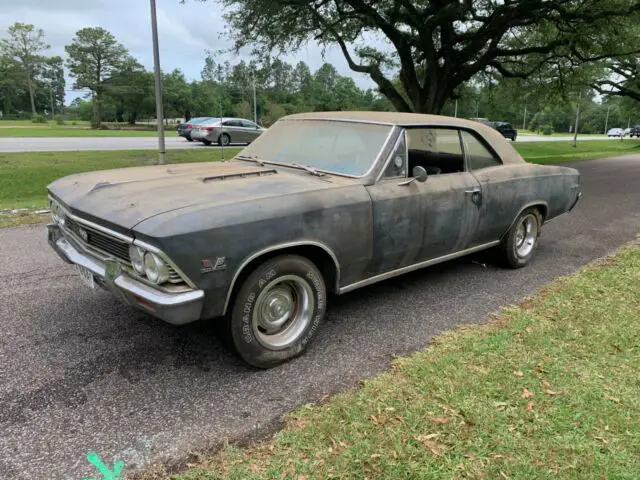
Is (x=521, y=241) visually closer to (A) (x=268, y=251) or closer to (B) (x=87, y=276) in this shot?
(A) (x=268, y=251)

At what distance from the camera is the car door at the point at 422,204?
3805 millimetres

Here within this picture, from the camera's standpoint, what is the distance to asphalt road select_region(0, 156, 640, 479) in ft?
8.39

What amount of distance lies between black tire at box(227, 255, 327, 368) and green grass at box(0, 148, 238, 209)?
270 inches

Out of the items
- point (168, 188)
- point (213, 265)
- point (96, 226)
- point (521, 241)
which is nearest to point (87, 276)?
point (96, 226)

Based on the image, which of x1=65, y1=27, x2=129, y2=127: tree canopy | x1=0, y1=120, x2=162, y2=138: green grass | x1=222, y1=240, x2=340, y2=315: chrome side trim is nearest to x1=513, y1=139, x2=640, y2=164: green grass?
x1=222, y1=240, x2=340, y2=315: chrome side trim

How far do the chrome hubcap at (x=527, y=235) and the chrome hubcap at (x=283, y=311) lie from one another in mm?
3102

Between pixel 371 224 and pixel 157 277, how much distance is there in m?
1.61

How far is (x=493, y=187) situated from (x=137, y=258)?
3416 mm

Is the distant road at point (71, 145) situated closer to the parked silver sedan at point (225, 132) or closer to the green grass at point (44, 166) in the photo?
the parked silver sedan at point (225, 132)

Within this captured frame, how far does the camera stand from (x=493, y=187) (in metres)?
4.79

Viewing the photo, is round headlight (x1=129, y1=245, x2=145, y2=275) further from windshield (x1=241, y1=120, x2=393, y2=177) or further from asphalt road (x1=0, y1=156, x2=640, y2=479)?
windshield (x1=241, y1=120, x2=393, y2=177)

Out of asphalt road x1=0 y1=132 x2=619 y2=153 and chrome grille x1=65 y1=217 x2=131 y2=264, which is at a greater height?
asphalt road x1=0 y1=132 x2=619 y2=153

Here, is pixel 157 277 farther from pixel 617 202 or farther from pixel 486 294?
pixel 617 202

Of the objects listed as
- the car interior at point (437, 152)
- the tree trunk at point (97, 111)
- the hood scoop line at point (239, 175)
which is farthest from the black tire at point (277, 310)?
the tree trunk at point (97, 111)
